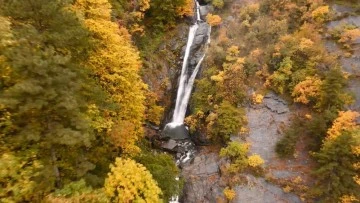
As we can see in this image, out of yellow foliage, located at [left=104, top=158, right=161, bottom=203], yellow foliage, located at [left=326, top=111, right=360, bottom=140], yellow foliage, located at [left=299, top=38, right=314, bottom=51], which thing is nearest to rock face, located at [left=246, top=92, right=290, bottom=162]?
yellow foliage, located at [left=326, top=111, right=360, bottom=140]

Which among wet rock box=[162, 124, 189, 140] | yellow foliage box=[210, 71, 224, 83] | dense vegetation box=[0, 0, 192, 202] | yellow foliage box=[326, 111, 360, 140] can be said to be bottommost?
wet rock box=[162, 124, 189, 140]

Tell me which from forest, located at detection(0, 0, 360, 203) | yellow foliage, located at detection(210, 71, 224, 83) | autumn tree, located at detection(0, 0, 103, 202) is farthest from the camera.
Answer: yellow foliage, located at detection(210, 71, 224, 83)

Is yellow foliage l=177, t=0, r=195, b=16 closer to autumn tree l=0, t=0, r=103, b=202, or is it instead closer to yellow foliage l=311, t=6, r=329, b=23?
yellow foliage l=311, t=6, r=329, b=23

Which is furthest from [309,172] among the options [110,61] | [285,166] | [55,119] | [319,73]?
[55,119]

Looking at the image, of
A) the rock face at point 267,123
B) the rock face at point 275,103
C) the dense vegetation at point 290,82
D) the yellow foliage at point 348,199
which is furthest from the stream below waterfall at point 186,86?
the yellow foliage at point 348,199

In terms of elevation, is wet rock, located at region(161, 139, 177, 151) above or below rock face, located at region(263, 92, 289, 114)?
below

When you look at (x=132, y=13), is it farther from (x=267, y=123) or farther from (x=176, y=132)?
(x=267, y=123)

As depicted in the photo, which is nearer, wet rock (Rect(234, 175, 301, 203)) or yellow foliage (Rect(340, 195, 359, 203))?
yellow foliage (Rect(340, 195, 359, 203))

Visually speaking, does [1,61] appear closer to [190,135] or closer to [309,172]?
[190,135]
